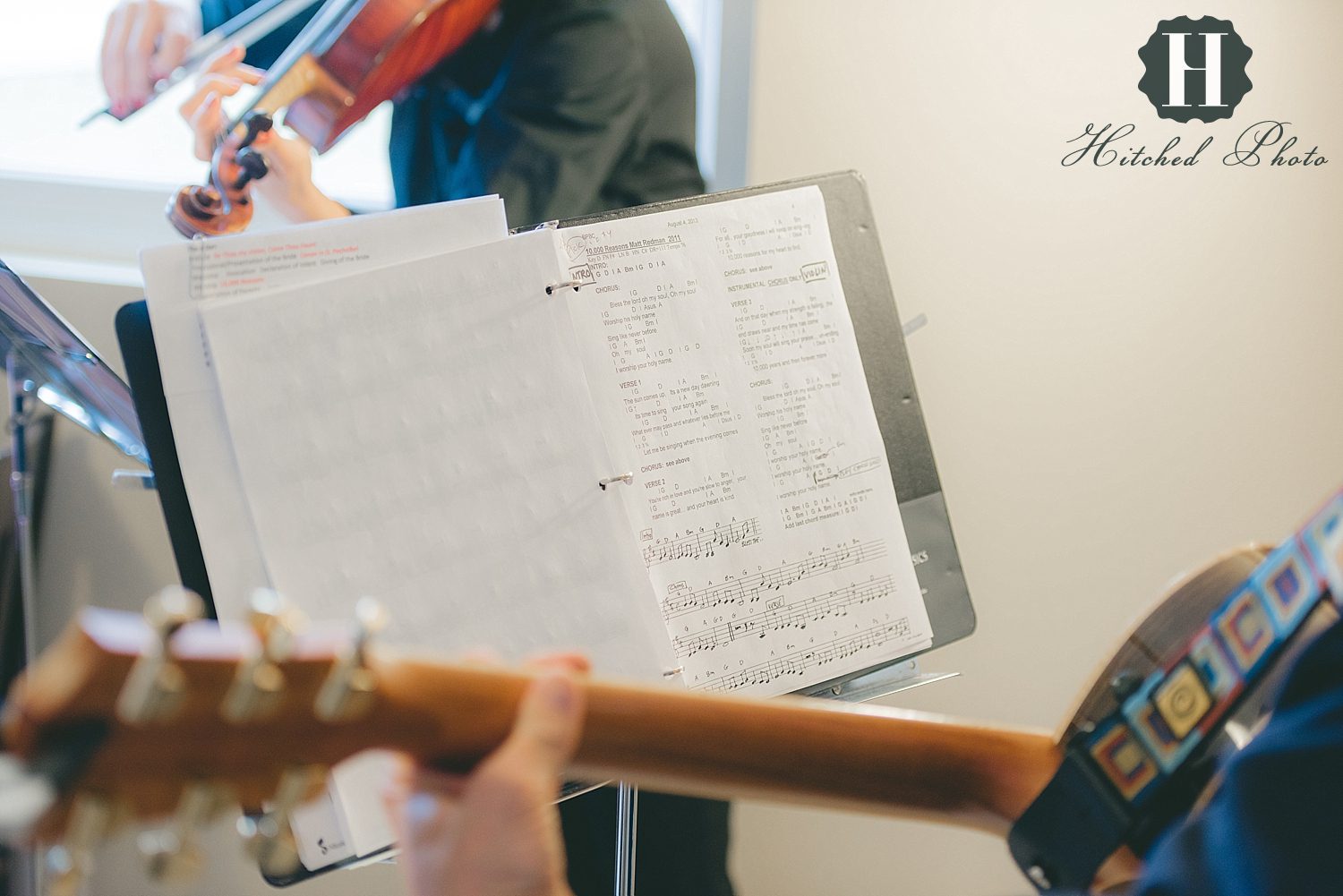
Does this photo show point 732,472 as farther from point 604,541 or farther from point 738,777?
A: point 738,777

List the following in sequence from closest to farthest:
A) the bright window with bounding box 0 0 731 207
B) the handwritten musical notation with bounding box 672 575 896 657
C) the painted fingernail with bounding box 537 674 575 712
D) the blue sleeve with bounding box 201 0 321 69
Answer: the painted fingernail with bounding box 537 674 575 712 → the handwritten musical notation with bounding box 672 575 896 657 → the blue sleeve with bounding box 201 0 321 69 → the bright window with bounding box 0 0 731 207

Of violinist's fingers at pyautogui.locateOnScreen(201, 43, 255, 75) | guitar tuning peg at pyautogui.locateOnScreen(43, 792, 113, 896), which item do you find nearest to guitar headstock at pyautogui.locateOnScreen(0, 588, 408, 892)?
guitar tuning peg at pyautogui.locateOnScreen(43, 792, 113, 896)

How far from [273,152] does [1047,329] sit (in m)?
1.17

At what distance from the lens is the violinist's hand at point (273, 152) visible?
3.72 feet

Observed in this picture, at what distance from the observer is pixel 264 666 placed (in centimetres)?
46

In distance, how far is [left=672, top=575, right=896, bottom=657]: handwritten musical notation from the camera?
90 centimetres

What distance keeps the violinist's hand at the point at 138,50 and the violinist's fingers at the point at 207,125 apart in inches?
6.6

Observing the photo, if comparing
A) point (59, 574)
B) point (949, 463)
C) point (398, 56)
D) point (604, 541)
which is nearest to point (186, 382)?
point (604, 541)

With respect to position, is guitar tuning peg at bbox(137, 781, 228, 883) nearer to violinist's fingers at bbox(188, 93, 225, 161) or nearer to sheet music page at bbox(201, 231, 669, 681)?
sheet music page at bbox(201, 231, 669, 681)

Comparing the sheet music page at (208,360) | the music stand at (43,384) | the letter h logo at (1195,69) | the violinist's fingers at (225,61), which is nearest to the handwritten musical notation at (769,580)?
the sheet music page at (208,360)

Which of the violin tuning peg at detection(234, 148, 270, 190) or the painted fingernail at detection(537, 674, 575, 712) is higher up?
the violin tuning peg at detection(234, 148, 270, 190)

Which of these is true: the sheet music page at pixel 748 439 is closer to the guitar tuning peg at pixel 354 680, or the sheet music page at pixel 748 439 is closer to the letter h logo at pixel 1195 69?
the guitar tuning peg at pixel 354 680

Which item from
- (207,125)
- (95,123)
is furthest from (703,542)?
(95,123)

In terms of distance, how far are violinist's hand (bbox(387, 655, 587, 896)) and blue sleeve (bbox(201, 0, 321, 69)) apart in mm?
1181
